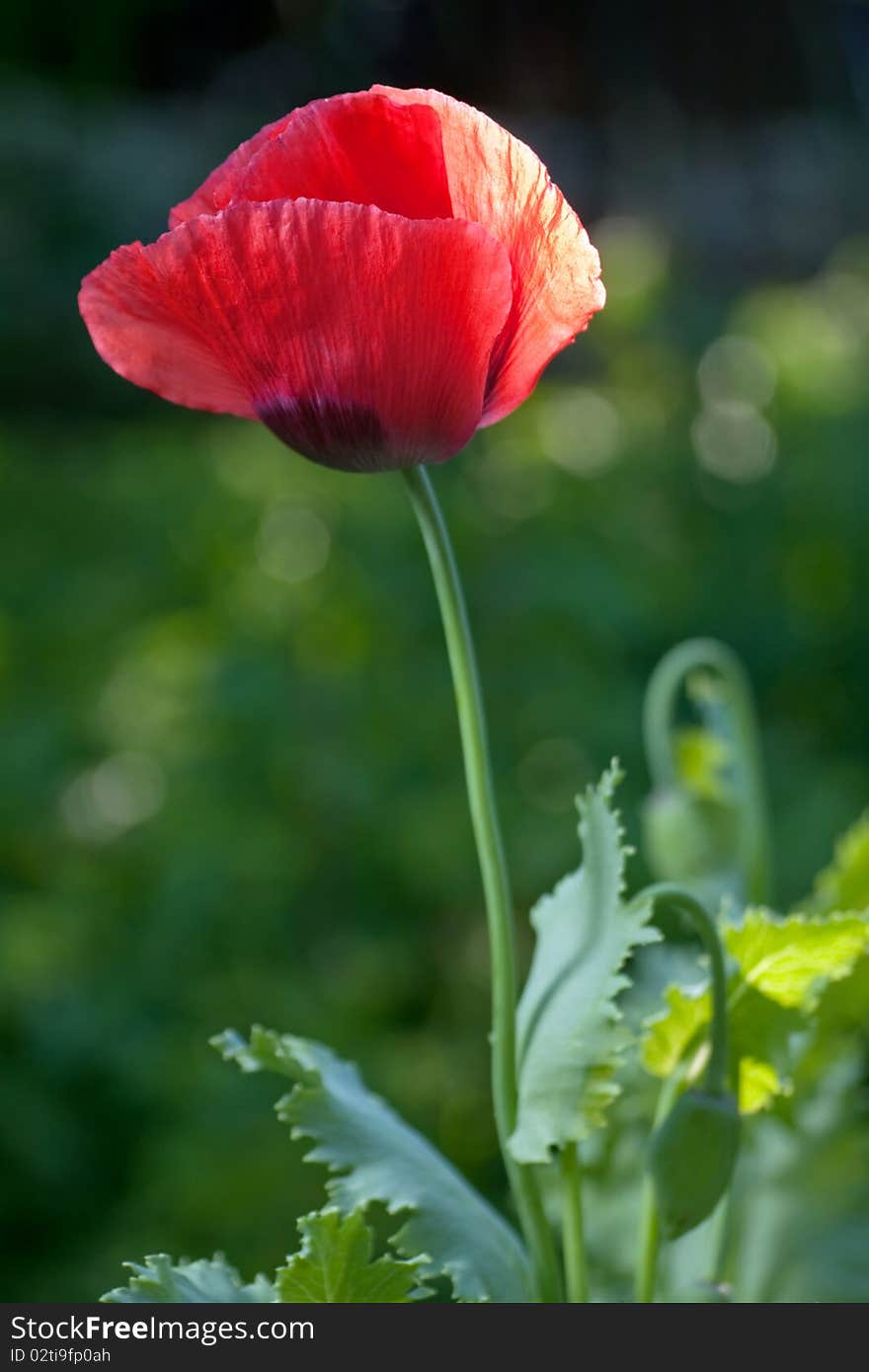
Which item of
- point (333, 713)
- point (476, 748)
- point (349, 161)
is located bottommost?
point (476, 748)

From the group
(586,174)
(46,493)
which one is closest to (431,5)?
(586,174)

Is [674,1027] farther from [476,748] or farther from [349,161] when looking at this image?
[349,161]

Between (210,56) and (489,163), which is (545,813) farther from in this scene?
(210,56)

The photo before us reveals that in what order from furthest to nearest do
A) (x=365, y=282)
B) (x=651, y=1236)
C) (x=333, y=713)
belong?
(x=333, y=713), (x=651, y=1236), (x=365, y=282)

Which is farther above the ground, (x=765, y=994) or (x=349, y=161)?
(x=349, y=161)

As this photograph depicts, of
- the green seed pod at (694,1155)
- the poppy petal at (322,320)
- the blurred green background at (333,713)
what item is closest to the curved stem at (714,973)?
the green seed pod at (694,1155)

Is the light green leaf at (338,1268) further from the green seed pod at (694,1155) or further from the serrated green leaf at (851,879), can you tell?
the serrated green leaf at (851,879)

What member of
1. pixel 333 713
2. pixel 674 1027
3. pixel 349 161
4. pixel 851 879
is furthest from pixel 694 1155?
pixel 333 713
